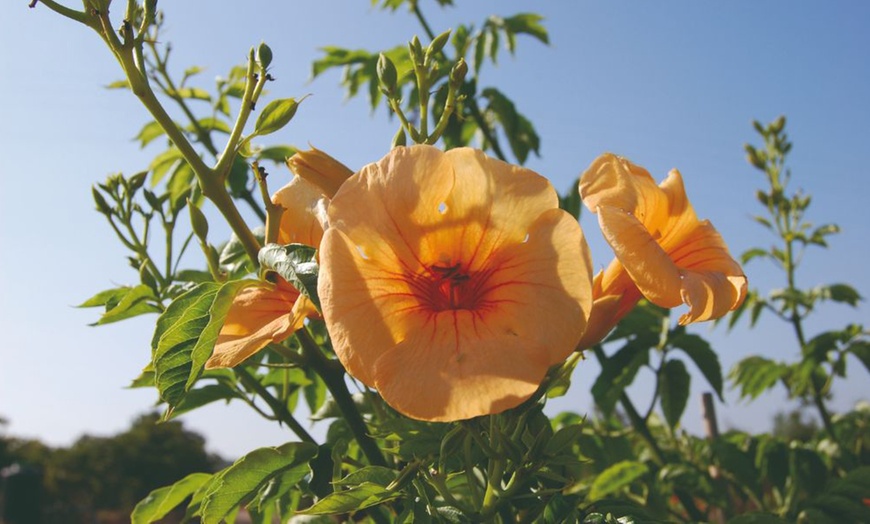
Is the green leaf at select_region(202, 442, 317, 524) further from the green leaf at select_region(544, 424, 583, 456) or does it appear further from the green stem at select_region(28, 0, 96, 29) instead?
the green stem at select_region(28, 0, 96, 29)

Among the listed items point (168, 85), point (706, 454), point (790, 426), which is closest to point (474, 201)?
point (168, 85)

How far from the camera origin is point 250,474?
4.65 feet

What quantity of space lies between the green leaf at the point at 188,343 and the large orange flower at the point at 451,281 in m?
0.23

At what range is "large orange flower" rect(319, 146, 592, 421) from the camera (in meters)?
1.02

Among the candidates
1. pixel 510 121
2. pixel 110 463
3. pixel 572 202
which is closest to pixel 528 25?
pixel 510 121

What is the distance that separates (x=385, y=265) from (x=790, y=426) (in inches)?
1011

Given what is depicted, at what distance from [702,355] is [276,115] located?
191 centimetres

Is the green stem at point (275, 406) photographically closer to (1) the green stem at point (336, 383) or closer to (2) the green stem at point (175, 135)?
(1) the green stem at point (336, 383)

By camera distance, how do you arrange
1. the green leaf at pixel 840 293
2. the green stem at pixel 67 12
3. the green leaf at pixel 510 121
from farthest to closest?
the green leaf at pixel 840 293 < the green leaf at pixel 510 121 < the green stem at pixel 67 12

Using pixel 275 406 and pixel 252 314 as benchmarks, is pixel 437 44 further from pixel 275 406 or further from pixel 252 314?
pixel 275 406

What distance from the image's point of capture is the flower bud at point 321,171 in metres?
1.36

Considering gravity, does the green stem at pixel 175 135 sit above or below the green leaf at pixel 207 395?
above

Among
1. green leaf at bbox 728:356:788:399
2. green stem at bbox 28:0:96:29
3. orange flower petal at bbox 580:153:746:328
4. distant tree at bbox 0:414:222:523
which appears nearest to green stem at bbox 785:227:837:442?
green leaf at bbox 728:356:788:399

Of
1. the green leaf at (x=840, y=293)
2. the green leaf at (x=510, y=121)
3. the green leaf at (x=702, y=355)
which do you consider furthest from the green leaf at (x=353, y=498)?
the green leaf at (x=840, y=293)
